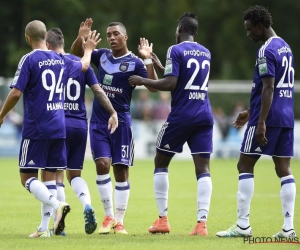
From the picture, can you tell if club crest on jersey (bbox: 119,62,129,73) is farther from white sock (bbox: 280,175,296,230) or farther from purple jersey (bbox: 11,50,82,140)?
white sock (bbox: 280,175,296,230)

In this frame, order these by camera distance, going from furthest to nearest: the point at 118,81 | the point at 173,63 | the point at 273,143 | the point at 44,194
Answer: the point at 118,81 → the point at 173,63 → the point at 273,143 → the point at 44,194

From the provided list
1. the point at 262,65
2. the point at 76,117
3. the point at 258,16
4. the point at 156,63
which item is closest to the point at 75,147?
the point at 76,117

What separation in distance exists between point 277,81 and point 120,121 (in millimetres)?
2147

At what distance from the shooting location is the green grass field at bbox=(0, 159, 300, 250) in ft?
29.7

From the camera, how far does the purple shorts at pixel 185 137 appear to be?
1014cm

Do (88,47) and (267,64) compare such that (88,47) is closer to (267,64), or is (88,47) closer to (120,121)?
(120,121)

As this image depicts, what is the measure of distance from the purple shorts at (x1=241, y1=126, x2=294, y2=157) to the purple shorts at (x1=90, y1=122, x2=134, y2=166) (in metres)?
1.63

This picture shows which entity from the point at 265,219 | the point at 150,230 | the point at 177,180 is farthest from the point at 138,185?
the point at 150,230

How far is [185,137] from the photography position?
402 inches

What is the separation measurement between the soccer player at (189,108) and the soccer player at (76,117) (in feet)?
1.58

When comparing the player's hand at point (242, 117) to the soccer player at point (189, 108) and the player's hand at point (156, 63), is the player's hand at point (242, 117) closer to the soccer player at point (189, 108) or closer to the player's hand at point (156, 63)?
the soccer player at point (189, 108)

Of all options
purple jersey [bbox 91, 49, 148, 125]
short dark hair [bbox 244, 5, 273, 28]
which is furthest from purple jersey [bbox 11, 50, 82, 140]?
short dark hair [bbox 244, 5, 273, 28]

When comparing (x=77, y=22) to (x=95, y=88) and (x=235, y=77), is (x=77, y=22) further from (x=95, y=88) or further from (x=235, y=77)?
(x=95, y=88)

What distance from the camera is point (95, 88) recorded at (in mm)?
10148
